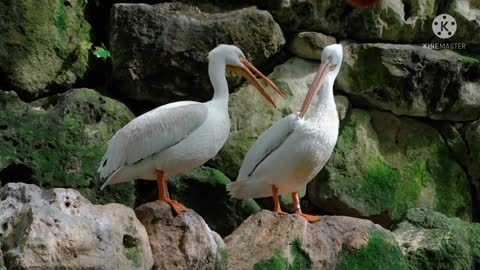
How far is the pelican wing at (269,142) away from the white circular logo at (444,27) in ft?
7.83

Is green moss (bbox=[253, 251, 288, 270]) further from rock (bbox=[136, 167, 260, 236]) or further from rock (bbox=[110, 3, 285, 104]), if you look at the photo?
rock (bbox=[110, 3, 285, 104])

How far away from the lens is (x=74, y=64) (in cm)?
786

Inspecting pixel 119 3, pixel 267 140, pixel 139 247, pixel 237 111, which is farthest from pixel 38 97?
pixel 139 247

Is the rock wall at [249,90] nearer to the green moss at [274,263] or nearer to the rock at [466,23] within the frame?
the rock at [466,23]

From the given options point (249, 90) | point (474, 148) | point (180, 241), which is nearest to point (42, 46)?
point (249, 90)

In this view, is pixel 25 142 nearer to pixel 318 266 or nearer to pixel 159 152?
pixel 159 152

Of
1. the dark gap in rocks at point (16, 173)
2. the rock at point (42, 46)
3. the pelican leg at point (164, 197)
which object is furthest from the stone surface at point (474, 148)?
the dark gap in rocks at point (16, 173)

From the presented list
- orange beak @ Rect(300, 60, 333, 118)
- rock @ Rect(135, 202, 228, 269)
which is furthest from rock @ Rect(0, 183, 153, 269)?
orange beak @ Rect(300, 60, 333, 118)

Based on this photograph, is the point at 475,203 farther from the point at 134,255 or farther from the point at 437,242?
the point at 134,255

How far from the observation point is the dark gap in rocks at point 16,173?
7008 millimetres

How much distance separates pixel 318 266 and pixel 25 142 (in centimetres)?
268

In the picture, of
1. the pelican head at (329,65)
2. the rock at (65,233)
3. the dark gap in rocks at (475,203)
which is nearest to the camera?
the rock at (65,233)

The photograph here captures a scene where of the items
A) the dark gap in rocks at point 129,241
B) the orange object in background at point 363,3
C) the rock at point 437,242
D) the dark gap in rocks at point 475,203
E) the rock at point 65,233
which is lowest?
the dark gap in rocks at point 475,203

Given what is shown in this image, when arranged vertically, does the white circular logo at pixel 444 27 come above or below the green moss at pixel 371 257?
above
